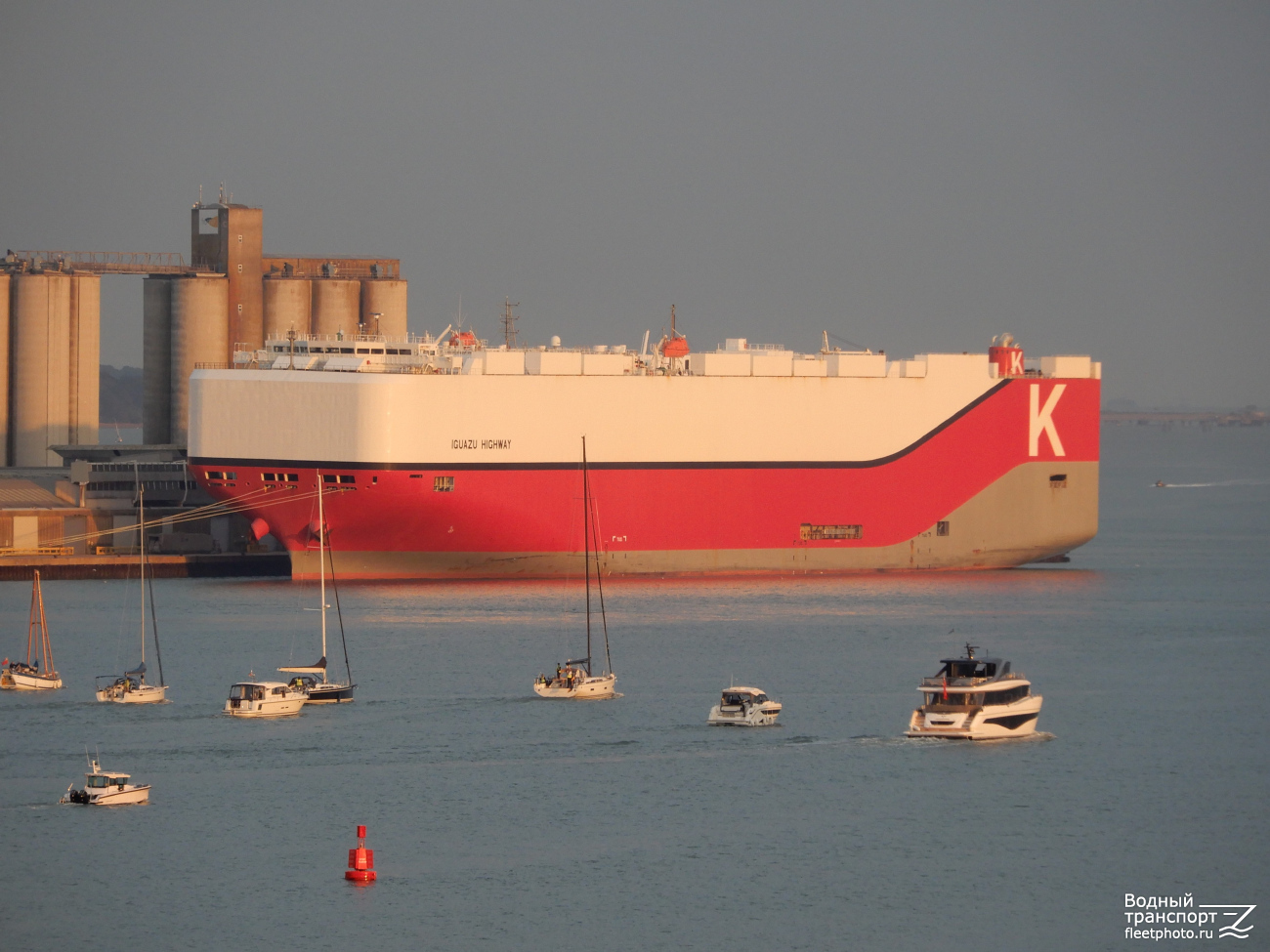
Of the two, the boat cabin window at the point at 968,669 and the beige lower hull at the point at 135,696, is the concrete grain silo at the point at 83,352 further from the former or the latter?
the boat cabin window at the point at 968,669

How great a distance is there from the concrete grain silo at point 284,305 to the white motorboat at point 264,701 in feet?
99.8

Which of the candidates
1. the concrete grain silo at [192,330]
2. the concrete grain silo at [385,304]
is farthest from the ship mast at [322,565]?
the concrete grain silo at [385,304]

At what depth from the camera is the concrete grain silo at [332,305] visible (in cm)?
6150

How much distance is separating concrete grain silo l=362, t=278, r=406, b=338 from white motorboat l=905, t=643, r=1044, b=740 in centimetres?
3603

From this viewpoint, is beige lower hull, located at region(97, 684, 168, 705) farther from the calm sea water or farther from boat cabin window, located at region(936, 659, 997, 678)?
boat cabin window, located at region(936, 659, 997, 678)

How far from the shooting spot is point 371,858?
73.4ft

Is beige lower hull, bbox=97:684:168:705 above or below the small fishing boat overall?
below

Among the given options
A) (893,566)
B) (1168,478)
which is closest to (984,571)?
(893,566)

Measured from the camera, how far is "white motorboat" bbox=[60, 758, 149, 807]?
81.6ft

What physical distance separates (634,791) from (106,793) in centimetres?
667

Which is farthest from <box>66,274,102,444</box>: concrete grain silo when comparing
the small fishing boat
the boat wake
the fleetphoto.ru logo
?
the boat wake

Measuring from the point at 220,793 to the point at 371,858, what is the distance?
155 inches

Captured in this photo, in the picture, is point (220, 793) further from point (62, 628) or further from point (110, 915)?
point (62, 628)

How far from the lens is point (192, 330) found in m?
58.1
